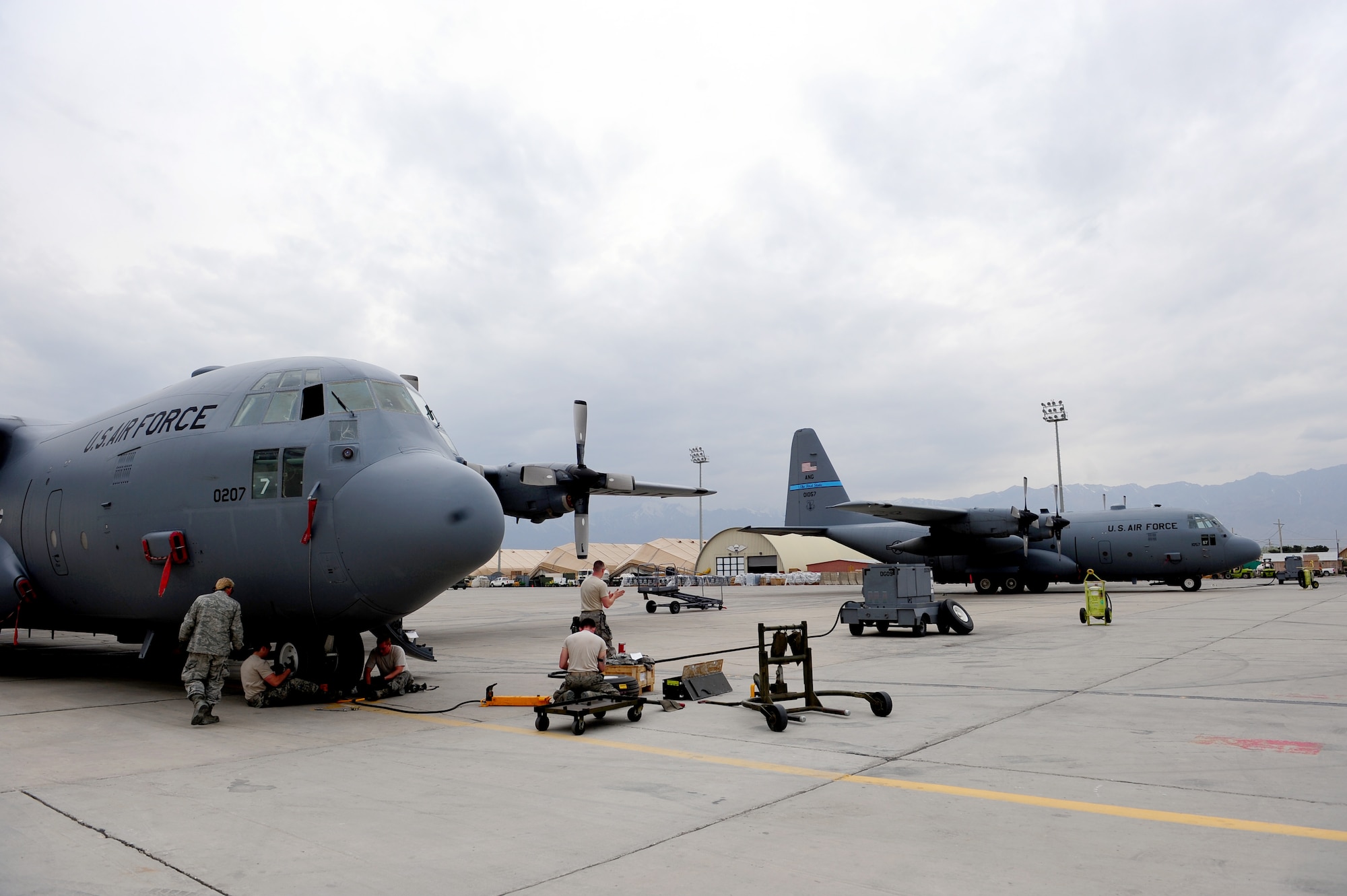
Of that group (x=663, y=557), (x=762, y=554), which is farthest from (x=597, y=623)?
(x=663, y=557)

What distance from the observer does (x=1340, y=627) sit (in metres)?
17.8

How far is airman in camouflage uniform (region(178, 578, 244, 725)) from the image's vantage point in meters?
8.91

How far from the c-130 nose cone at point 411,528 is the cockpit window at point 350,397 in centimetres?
98

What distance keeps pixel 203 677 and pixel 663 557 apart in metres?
96.7

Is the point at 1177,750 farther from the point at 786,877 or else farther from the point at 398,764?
the point at 398,764

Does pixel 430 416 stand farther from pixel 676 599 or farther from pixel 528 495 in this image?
pixel 676 599

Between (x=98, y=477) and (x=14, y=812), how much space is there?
710 cm

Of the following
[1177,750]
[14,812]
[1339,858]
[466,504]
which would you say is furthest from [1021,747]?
[14,812]

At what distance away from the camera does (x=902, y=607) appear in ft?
60.3

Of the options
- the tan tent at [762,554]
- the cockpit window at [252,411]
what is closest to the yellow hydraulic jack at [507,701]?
the cockpit window at [252,411]

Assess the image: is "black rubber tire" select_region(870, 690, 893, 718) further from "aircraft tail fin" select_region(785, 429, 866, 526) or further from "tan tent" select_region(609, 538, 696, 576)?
"tan tent" select_region(609, 538, 696, 576)

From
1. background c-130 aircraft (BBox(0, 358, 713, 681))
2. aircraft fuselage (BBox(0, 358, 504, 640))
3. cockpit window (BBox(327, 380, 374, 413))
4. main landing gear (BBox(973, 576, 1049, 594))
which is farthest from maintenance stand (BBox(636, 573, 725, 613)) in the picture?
cockpit window (BBox(327, 380, 374, 413))

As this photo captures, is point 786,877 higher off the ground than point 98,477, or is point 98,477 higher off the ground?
point 98,477

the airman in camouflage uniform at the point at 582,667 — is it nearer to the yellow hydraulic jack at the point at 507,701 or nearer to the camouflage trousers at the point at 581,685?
the camouflage trousers at the point at 581,685
